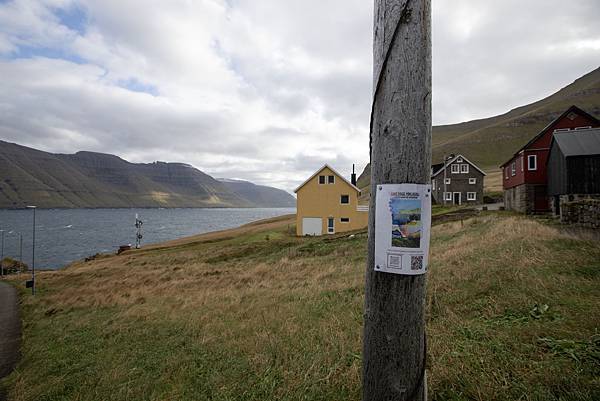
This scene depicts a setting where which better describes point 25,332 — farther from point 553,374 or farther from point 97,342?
point 553,374

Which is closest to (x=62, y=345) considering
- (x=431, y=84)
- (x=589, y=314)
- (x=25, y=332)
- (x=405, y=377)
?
(x=25, y=332)

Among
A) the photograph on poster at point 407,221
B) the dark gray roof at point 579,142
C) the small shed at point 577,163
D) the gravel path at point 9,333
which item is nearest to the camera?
the photograph on poster at point 407,221

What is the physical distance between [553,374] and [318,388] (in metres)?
2.54

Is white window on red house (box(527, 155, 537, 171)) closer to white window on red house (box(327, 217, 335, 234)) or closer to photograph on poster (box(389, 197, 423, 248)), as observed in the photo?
white window on red house (box(327, 217, 335, 234))

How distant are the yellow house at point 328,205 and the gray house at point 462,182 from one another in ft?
70.6

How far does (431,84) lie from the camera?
181cm

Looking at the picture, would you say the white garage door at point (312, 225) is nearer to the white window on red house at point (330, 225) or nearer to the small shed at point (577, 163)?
the white window on red house at point (330, 225)

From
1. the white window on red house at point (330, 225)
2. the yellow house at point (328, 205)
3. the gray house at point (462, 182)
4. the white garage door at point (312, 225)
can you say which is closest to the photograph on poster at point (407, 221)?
the yellow house at point (328, 205)

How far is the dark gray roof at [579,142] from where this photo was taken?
20.6 m

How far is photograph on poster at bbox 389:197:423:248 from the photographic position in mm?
1729

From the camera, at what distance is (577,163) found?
20.8m

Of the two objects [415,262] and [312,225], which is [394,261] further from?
[312,225]

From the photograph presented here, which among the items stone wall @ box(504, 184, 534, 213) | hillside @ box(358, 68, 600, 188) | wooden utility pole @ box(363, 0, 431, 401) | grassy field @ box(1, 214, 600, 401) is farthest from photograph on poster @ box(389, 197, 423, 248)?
hillside @ box(358, 68, 600, 188)

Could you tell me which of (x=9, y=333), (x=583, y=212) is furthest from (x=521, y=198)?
(x=9, y=333)
